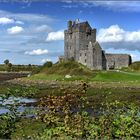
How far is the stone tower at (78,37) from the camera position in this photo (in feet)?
318

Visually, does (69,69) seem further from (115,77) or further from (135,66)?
(135,66)

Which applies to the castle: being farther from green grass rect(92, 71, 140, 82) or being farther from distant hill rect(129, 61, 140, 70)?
green grass rect(92, 71, 140, 82)

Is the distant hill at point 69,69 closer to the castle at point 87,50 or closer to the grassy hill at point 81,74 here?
the grassy hill at point 81,74

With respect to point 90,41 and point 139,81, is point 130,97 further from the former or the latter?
point 90,41

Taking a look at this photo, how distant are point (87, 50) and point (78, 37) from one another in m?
3.24

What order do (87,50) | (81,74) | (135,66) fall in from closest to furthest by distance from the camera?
(81,74) < (87,50) < (135,66)

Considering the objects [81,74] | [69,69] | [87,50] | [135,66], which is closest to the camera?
[81,74]

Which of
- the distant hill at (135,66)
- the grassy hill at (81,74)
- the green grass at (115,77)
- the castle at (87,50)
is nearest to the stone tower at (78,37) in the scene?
the castle at (87,50)

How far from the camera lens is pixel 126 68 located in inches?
3952

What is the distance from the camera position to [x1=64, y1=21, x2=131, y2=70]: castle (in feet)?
313

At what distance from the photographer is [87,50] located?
96.1 metres

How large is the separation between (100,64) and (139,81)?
28.9 m

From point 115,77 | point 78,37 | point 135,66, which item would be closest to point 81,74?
point 115,77

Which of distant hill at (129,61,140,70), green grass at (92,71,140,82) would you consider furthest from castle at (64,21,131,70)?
green grass at (92,71,140,82)
